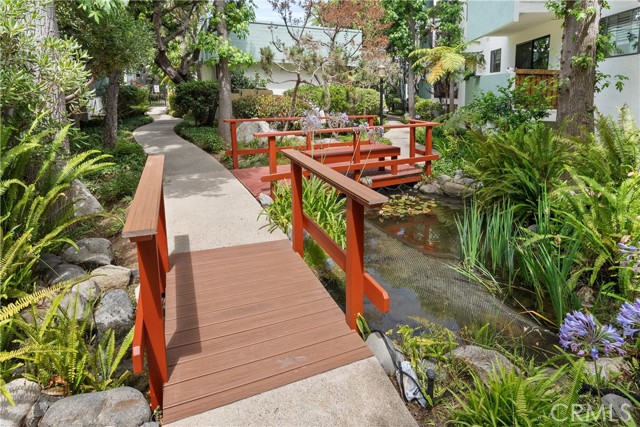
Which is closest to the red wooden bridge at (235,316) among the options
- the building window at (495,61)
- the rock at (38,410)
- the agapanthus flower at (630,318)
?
the rock at (38,410)

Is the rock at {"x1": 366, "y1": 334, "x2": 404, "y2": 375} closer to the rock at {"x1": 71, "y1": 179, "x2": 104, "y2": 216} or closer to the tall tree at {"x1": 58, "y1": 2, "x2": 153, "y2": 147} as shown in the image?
Result: the rock at {"x1": 71, "y1": 179, "x2": 104, "y2": 216}

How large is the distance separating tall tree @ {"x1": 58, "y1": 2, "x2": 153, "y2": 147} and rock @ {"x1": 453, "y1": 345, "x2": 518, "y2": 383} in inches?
262

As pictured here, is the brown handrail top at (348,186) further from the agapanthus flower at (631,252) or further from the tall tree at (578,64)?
the tall tree at (578,64)

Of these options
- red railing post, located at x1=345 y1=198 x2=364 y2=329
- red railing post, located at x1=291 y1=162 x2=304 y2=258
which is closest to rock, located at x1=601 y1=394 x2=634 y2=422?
red railing post, located at x1=345 y1=198 x2=364 y2=329

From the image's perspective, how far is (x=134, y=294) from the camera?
3.71 m

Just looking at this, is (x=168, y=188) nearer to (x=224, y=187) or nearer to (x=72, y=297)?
(x=224, y=187)

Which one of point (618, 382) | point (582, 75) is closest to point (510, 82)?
point (582, 75)

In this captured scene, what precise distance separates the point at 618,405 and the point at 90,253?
4227mm

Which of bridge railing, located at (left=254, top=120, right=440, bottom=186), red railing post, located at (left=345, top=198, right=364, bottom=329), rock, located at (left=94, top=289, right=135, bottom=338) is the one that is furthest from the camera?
bridge railing, located at (left=254, top=120, right=440, bottom=186)

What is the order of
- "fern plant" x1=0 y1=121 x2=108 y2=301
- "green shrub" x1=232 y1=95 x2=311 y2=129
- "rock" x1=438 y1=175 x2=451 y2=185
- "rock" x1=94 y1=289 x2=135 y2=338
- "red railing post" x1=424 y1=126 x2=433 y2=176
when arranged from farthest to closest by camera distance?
"green shrub" x1=232 y1=95 x2=311 y2=129 → "red railing post" x1=424 y1=126 x2=433 y2=176 → "rock" x1=438 y1=175 x2=451 y2=185 → "rock" x1=94 y1=289 x2=135 y2=338 → "fern plant" x1=0 y1=121 x2=108 y2=301

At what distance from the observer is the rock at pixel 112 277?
12.0 ft

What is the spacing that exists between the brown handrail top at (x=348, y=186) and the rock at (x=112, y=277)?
189 centimetres

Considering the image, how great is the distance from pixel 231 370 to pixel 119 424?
2.14 feet

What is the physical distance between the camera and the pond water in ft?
12.3
